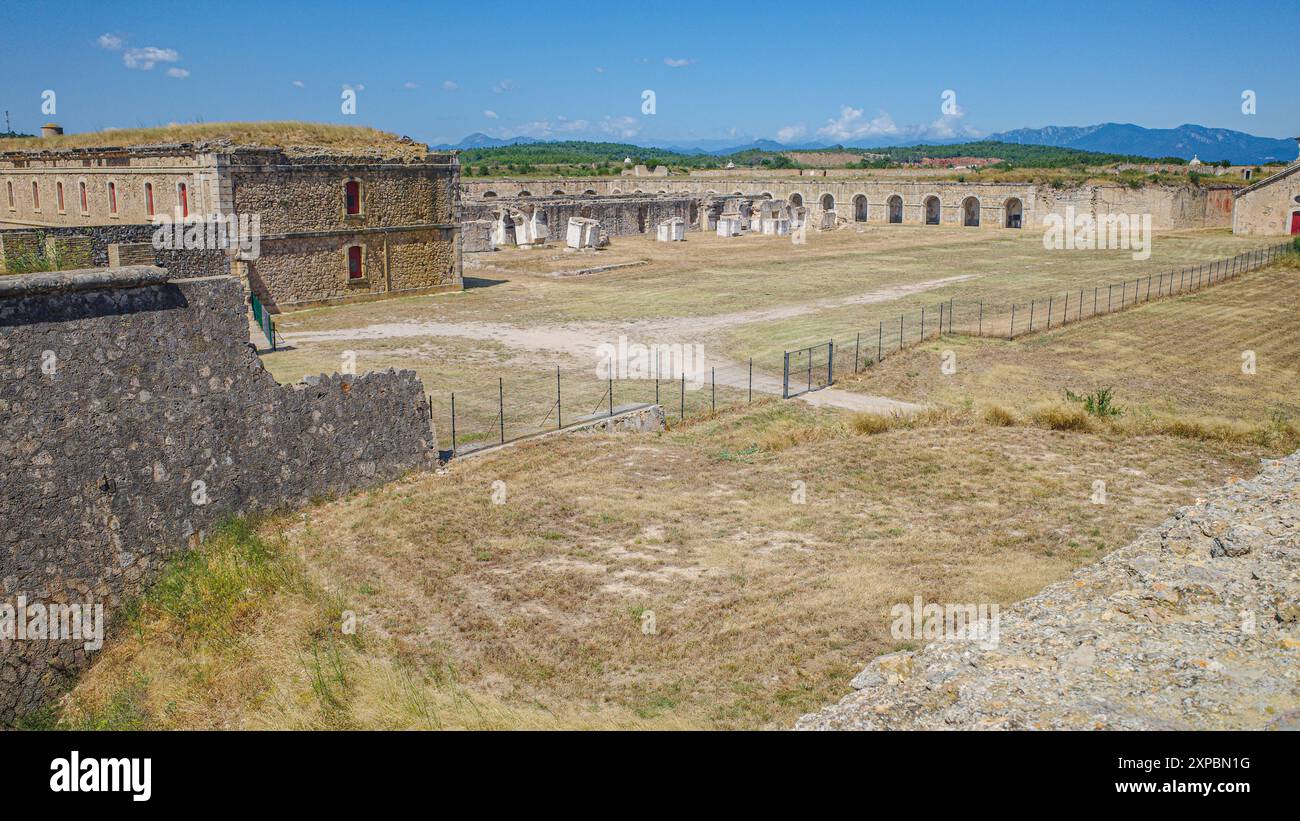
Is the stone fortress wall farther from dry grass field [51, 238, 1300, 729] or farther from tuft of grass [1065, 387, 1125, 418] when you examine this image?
dry grass field [51, 238, 1300, 729]

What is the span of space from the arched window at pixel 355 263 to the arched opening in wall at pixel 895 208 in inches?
2250

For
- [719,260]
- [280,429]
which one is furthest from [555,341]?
[719,260]

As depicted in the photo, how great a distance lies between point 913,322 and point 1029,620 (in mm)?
25578

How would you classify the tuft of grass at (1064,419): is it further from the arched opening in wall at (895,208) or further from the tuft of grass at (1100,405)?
the arched opening in wall at (895,208)

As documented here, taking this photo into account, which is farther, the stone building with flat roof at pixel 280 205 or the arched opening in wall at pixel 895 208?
the arched opening in wall at pixel 895 208

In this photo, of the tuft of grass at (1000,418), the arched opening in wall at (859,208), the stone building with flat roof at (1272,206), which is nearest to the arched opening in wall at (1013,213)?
the arched opening in wall at (859,208)

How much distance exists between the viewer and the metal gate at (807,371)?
2500 centimetres

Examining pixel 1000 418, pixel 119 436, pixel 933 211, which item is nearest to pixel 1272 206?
pixel 933 211

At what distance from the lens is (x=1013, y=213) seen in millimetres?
80000

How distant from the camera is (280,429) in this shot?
46.7 feet

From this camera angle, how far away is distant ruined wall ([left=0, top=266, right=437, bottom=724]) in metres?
10.8

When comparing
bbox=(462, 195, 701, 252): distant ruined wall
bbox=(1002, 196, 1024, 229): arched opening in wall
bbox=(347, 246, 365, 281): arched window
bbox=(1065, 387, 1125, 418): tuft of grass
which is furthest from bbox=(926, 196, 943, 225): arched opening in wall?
bbox=(1065, 387, 1125, 418): tuft of grass

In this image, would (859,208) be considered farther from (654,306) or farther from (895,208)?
(654,306)
